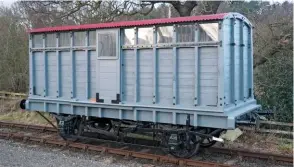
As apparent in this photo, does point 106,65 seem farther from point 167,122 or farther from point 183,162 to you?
point 183,162

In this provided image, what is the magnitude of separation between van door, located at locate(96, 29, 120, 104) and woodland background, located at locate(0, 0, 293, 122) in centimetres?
487

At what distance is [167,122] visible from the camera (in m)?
8.00

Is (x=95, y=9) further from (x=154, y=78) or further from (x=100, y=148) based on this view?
(x=154, y=78)

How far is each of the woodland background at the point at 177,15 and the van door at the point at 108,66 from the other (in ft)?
16.0

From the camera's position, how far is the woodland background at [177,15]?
1104 cm

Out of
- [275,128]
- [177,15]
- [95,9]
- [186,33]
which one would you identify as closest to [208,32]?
[186,33]

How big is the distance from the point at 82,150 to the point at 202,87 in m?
3.78

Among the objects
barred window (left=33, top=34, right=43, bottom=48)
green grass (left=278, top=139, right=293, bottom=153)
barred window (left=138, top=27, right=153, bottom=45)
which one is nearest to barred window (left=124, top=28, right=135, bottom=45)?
barred window (left=138, top=27, right=153, bottom=45)

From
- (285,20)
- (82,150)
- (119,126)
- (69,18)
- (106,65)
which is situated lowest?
(82,150)

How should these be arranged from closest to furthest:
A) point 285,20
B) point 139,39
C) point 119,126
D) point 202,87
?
point 202,87
point 139,39
point 119,126
point 285,20

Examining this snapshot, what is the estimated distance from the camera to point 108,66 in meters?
8.72

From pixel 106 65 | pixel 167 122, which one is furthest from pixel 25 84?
pixel 167 122

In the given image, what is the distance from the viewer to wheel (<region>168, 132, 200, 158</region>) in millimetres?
7953

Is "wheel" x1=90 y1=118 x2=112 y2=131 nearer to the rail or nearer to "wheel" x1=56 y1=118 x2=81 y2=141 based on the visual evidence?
"wheel" x1=56 y1=118 x2=81 y2=141
